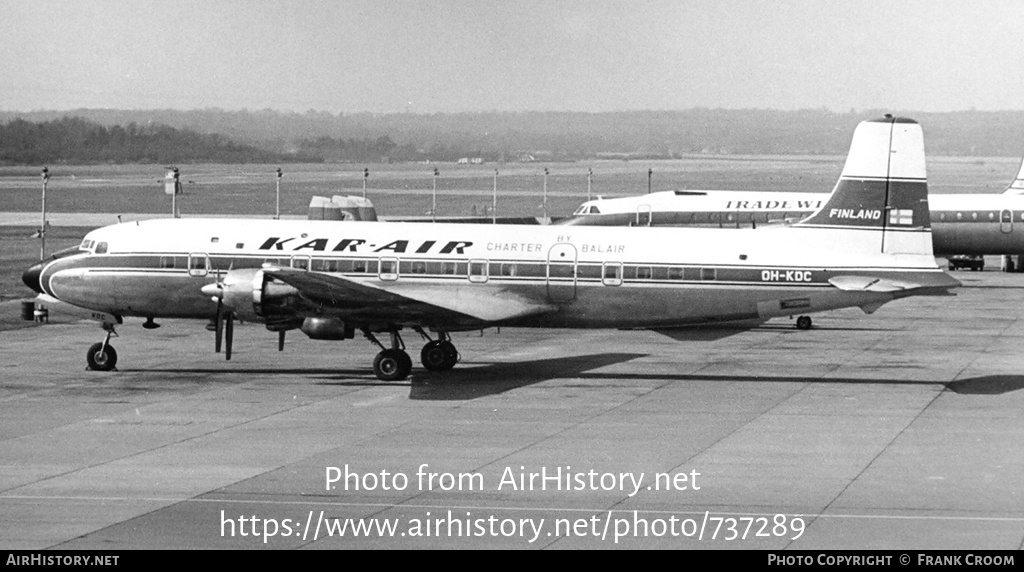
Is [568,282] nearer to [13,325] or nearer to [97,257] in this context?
[97,257]

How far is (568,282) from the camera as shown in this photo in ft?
107

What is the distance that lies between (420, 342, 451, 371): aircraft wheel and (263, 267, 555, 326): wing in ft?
4.67

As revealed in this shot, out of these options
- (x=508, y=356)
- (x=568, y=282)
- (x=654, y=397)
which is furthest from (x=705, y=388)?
(x=508, y=356)

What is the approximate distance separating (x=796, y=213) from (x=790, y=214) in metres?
0.43

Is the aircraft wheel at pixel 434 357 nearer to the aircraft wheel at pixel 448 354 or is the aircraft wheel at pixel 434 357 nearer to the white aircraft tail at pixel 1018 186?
the aircraft wheel at pixel 448 354

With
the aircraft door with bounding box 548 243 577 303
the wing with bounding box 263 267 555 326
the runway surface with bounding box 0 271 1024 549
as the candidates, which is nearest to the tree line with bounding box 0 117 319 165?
the runway surface with bounding box 0 271 1024 549

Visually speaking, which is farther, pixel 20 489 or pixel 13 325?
pixel 13 325

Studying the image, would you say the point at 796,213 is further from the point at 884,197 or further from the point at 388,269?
the point at 388,269

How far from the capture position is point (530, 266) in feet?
107

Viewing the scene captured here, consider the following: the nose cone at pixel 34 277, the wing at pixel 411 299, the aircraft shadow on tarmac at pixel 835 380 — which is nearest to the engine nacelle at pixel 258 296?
the wing at pixel 411 299

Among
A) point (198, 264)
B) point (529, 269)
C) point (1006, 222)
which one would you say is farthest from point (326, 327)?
point (1006, 222)

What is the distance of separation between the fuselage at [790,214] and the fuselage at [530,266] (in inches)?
1115
